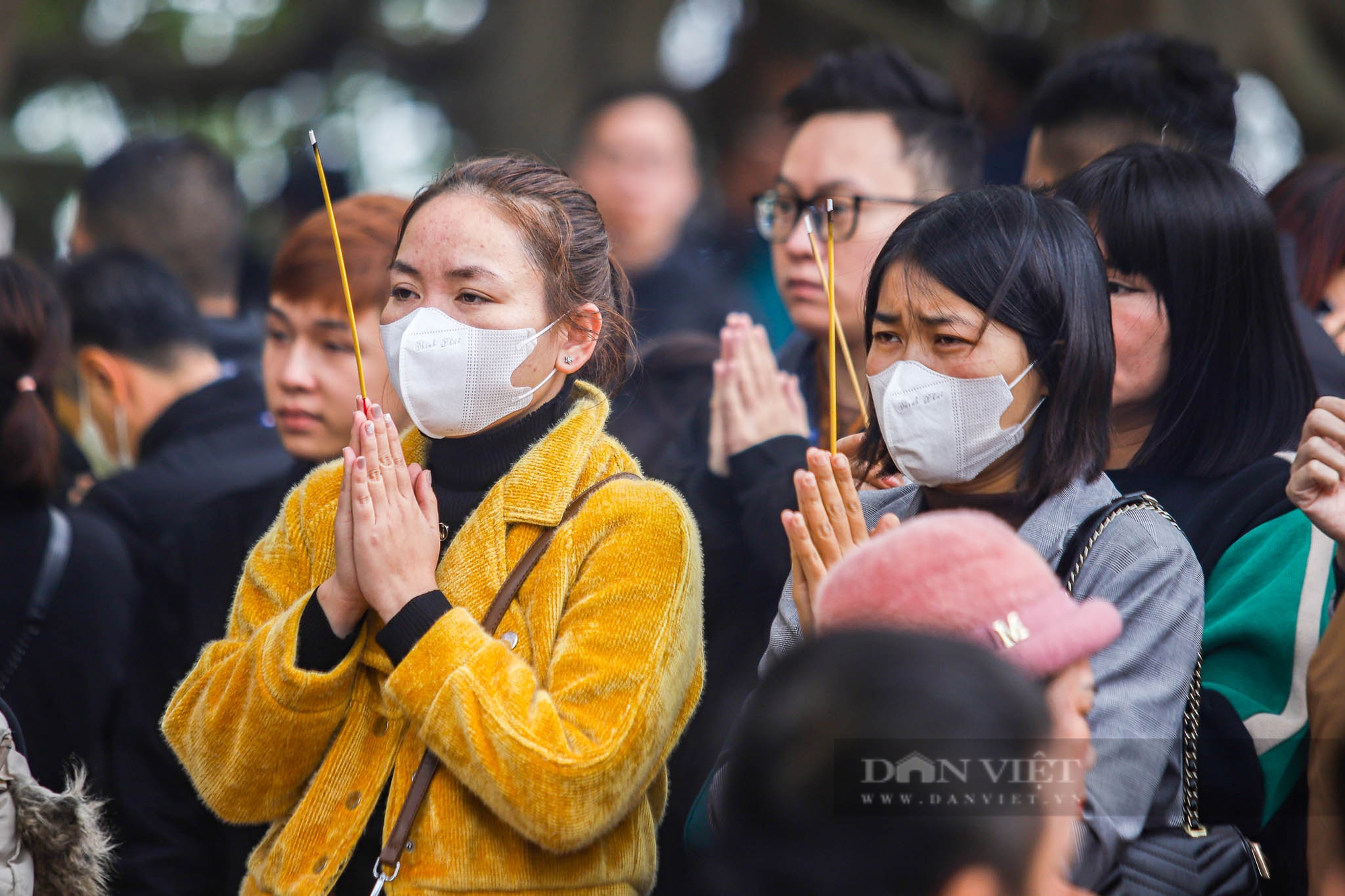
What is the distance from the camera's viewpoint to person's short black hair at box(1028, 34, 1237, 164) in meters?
4.01

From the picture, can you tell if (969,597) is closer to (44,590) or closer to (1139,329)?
(1139,329)

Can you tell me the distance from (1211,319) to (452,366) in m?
1.52

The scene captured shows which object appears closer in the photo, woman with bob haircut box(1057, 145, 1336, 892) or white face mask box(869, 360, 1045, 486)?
white face mask box(869, 360, 1045, 486)

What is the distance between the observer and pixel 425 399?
2600 millimetres


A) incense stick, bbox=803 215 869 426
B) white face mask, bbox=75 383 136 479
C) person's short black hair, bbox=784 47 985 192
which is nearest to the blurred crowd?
incense stick, bbox=803 215 869 426

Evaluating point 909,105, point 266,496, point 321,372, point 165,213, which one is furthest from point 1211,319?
point 165,213

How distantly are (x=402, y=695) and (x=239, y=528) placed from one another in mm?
1540

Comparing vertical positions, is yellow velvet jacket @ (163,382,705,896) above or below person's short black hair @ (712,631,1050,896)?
below

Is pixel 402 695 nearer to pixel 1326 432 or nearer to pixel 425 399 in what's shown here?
pixel 425 399

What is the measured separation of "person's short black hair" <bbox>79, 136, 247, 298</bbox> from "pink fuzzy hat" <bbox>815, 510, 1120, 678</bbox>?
4.64m

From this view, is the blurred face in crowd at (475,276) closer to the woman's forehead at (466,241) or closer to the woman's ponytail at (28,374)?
the woman's forehead at (466,241)

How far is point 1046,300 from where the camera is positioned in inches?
98.8

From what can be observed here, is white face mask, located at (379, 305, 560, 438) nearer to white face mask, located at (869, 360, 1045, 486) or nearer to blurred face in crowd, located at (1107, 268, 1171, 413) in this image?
white face mask, located at (869, 360, 1045, 486)

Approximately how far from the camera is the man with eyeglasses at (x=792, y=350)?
128 inches
